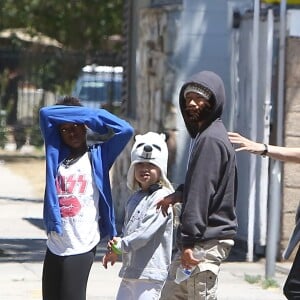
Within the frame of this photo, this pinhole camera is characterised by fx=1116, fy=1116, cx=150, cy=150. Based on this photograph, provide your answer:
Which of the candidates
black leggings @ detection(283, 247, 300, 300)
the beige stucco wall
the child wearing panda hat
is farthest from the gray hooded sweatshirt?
the beige stucco wall

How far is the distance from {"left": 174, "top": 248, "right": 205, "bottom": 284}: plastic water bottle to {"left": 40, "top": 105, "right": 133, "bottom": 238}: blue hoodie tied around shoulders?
76 centimetres

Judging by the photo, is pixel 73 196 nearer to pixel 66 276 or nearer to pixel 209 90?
pixel 66 276

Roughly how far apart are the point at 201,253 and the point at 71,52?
21419 mm

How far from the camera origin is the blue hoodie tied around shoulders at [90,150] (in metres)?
6.45

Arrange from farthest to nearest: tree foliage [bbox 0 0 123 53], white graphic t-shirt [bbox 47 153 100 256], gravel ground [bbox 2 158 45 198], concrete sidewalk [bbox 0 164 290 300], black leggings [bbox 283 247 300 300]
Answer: tree foliage [bbox 0 0 123 53] < gravel ground [bbox 2 158 45 198] < concrete sidewalk [bbox 0 164 290 300] < white graphic t-shirt [bbox 47 153 100 256] < black leggings [bbox 283 247 300 300]

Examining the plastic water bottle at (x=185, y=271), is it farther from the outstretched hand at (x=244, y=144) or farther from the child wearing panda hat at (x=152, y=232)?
the outstretched hand at (x=244, y=144)

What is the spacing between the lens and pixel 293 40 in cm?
1069

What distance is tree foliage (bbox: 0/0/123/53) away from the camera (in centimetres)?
2517

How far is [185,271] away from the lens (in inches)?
235

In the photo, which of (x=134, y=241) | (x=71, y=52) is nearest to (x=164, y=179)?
(x=134, y=241)

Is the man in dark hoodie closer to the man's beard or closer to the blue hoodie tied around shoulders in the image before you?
the man's beard

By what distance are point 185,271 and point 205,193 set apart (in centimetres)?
48

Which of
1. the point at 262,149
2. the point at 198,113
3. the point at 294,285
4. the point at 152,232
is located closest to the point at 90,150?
the point at 152,232

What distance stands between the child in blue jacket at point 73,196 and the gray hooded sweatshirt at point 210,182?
83cm
